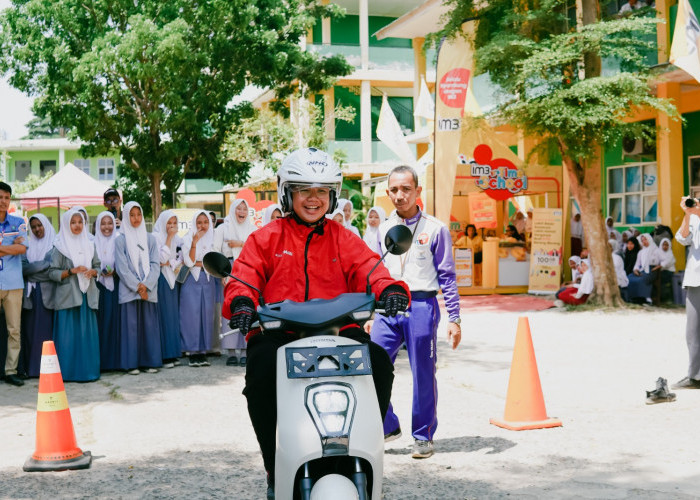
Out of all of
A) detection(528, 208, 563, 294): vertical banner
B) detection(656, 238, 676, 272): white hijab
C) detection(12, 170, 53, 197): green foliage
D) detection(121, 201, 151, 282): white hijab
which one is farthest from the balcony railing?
detection(121, 201, 151, 282): white hijab

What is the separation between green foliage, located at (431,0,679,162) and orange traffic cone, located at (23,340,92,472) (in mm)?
11499

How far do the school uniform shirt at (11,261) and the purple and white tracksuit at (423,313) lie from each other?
498 centimetres

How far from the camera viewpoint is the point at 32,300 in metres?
9.73

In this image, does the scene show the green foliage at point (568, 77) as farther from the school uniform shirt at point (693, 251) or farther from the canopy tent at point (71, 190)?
the canopy tent at point (71, 190)

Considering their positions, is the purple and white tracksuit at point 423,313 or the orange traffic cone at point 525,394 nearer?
the purple and white tracksuit at point 423,313

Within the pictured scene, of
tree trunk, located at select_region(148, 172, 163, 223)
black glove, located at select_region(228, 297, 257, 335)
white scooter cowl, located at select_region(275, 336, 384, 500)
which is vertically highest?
tree trunk, located at select_region(148, 172, 163, 223)

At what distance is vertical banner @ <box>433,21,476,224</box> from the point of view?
17.4m

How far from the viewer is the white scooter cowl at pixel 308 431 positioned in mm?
3014

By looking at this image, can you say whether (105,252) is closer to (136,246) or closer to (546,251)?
(136,246)

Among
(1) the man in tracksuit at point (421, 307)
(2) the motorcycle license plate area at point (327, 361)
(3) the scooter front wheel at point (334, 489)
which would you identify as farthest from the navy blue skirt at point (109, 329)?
(3) the scooter front wheel at point (334, 489)

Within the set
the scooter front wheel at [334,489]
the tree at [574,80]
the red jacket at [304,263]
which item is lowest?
the scooter front wheel at [334,489]

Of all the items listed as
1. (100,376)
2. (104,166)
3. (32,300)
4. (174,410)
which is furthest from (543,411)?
(104,166)

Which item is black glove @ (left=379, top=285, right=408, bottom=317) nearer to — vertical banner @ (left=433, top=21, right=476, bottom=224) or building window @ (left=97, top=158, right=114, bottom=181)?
vertical banner @ (left=433, top=21, right=476, bottom=224)

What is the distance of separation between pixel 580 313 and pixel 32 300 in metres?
10.3
